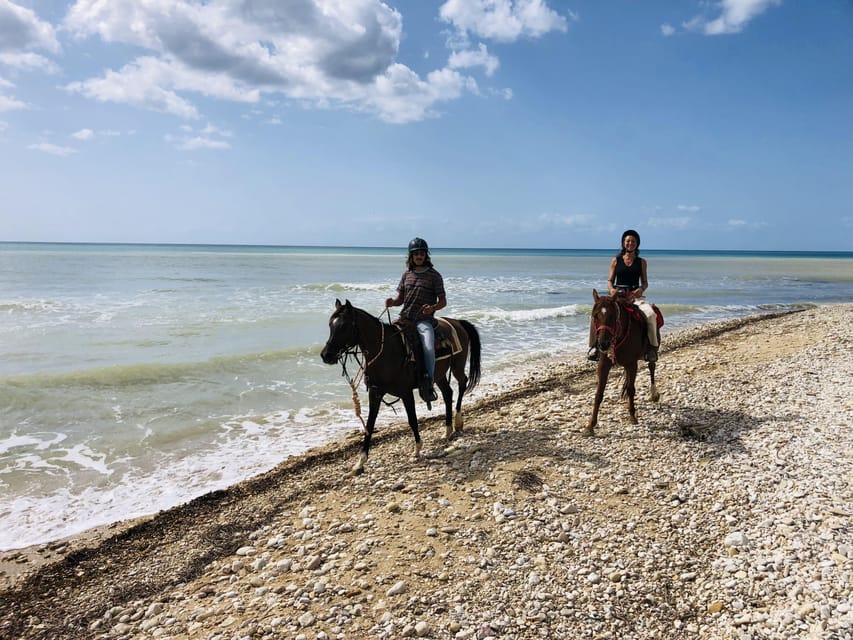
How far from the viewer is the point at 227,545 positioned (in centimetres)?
562

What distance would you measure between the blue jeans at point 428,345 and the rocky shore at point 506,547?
4.30 ft

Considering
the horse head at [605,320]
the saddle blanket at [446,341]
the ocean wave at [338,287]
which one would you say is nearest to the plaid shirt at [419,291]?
the saddle blanket at [446,341]

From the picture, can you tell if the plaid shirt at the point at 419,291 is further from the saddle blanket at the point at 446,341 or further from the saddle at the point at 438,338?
the saddle blanket at the point at 446,341

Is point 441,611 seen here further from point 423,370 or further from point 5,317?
point 5,317

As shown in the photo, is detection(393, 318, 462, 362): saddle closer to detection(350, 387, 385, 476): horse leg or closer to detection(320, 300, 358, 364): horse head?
detection(350, 387, 385, 476): horse leg

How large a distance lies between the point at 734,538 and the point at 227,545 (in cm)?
516

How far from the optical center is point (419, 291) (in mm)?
7562

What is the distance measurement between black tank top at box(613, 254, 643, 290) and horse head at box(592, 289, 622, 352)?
117 centimetres

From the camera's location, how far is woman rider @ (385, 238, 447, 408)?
24.4ft

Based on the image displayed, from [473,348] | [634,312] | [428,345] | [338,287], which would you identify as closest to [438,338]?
[428,345]

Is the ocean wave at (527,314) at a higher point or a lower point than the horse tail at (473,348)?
lower

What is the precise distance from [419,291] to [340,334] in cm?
160

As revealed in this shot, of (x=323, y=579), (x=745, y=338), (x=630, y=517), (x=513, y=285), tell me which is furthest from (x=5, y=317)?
(x=513, y=285)

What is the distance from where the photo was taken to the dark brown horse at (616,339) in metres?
7.37
